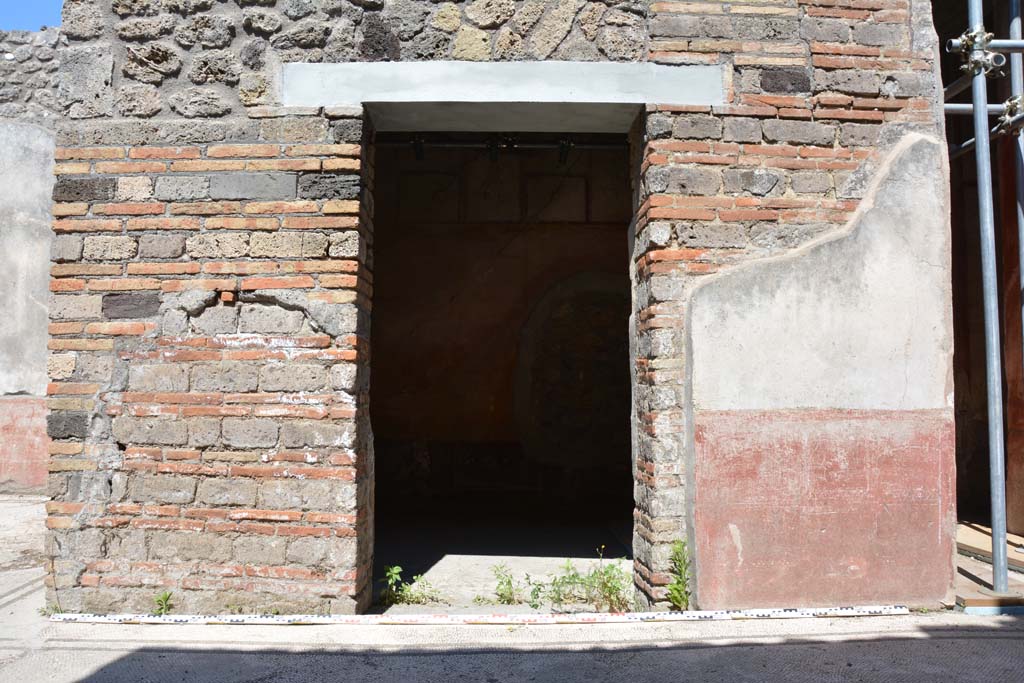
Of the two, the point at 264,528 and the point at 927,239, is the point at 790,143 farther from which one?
the point at 264,528

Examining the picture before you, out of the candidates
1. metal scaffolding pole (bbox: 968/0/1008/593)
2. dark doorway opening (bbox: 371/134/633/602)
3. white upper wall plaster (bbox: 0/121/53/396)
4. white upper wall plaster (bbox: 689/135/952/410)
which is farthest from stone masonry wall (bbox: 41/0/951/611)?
white upper wall plaster (bbox: 0/121/53/396)

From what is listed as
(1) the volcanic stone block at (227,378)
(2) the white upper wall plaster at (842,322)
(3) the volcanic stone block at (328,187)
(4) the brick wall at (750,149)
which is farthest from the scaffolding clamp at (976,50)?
(1) the volcanic stone block at (227,378)

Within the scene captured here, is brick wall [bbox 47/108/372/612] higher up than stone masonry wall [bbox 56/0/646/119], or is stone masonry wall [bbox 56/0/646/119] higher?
stone masonry wall [bbox 56/0/646/119]

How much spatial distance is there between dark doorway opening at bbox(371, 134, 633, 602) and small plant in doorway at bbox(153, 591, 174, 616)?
3.06 metres

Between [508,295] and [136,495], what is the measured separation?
3784 mm

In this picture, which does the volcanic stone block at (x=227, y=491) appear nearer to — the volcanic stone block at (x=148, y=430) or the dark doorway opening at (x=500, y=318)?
the volcanic stone block at (x=148, y=430)

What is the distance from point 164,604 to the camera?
10.8ft

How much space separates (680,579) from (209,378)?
2.40m

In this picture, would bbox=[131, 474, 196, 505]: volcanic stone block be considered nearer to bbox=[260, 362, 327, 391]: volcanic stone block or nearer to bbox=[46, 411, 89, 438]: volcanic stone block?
bbox=[46, 411, 89, 438]: volcanic stone block

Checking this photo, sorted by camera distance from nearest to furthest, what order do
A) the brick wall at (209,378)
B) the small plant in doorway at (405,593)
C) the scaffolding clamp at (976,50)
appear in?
the brick wall at (209,378) < the scaffolding clamp at (976,50) < the small plant in doorway at (405,593)

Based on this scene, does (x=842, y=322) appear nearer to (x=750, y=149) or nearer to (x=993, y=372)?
(x=993, y=372)

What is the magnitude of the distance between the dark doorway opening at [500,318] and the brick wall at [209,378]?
9.99 ft

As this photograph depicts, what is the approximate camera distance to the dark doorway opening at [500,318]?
6.41 meters

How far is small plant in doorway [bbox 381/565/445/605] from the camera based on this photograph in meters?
3.69
